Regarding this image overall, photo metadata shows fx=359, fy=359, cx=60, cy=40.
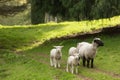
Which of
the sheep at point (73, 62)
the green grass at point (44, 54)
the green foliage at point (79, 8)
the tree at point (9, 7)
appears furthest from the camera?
the tree at point (9, 7)

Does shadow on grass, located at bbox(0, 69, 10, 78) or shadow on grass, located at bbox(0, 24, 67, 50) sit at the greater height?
shadow on grass, located at bbox(0, 24, 67, 50)

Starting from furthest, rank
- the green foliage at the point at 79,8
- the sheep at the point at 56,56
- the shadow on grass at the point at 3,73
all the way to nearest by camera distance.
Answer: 1. the green foliage at the point at 79,8
2. the shadow on grass at the point at 3,73
3. the sheep at the point at 56,56

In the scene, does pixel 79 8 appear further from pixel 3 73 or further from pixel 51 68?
pixel 3 73

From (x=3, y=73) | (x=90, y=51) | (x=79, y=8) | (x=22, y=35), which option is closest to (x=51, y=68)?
(x=90, y=51)

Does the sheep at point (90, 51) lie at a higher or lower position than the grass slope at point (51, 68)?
higher

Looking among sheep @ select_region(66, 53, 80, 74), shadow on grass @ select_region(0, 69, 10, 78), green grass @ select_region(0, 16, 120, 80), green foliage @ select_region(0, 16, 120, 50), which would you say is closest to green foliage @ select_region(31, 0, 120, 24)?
green grass @ select_region(0, 16, 120, 80)

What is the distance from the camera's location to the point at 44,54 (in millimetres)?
25672

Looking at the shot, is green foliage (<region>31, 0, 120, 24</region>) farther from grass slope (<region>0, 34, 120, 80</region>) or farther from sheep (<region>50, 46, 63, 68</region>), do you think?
sheep (<region>50, 46, 63, 68</region>)

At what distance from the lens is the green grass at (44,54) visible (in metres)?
19.3

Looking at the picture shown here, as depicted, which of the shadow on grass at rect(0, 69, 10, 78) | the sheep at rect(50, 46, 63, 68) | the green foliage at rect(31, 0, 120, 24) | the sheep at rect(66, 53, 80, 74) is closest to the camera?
the sheep at rect(66, 53, 80, 74)

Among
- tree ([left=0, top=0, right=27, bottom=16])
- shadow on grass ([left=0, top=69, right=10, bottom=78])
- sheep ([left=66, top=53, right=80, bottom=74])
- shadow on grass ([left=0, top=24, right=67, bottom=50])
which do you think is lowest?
shadow on grass ([left=0, top=69, right=10, bottom=78])

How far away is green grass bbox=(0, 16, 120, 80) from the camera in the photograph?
1928 cm

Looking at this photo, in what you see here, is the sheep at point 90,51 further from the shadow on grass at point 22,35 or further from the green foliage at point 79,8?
the shadow on grass at point 22,35

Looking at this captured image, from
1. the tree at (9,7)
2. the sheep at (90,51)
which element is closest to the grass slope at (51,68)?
the sheep at (90,51)
